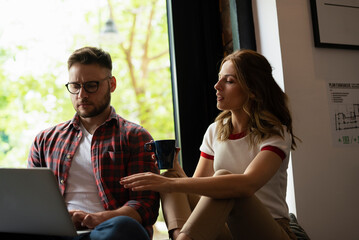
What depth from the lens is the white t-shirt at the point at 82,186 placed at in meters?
1.65

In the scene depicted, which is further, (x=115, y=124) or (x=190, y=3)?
(x=190, y=3)

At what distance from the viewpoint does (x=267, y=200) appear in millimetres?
1632

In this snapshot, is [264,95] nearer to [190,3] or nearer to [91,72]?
[91,72]

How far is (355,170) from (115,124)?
4.08ft

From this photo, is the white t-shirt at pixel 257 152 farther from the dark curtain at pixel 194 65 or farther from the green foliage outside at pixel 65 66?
the green foliage outside at pixel 65 66

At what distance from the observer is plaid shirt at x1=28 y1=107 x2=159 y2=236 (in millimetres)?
1606

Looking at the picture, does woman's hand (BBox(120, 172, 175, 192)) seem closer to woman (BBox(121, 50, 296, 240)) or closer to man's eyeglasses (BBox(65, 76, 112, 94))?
woman (BBox(121, 50, 296, 240))

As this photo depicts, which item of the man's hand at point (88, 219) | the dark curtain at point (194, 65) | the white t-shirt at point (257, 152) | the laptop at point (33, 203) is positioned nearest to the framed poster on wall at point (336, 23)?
the dark curtain at point (194, 65)

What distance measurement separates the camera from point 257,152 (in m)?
1.65

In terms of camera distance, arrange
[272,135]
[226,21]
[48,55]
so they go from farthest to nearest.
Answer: [226,21] < [48,55] < [272,135]

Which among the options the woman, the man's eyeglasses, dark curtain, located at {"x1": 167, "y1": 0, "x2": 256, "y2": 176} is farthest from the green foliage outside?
the woman

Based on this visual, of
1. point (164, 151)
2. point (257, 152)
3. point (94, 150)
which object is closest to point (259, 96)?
point (257, 152)

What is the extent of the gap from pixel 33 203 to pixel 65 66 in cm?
114

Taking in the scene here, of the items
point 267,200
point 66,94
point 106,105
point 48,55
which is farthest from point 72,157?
point 267,200
